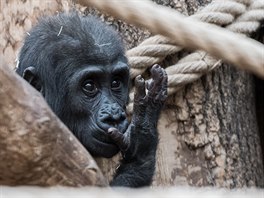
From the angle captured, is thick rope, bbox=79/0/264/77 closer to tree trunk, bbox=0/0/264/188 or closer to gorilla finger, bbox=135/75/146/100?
gorilla finger, bbox=135/75/146/100

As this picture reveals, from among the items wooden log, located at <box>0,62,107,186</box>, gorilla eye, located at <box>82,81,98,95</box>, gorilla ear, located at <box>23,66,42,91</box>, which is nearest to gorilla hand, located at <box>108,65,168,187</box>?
gorilla eye, located at <box>82,81,98,95</box>

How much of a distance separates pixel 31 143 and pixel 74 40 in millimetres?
1171

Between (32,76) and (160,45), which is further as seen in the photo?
(160,45)

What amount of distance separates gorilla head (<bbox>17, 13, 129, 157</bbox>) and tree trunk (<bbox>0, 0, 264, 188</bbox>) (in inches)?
8.3

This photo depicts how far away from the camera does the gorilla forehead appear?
2693 mm

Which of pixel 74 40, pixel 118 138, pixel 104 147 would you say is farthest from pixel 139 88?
pixel 74 40

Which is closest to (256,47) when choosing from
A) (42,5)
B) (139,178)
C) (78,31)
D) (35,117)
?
(35,117)

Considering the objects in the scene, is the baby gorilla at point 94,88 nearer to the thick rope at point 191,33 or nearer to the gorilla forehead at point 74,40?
the gorilla forehead at point 74,40

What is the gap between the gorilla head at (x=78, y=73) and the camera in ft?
8.70

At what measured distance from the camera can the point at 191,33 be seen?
1.43 metres

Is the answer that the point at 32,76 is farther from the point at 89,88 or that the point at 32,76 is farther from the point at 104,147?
the point at 104,147

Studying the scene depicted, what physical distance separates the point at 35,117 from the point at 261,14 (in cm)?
157

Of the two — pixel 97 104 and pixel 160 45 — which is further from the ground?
pixel 160 45

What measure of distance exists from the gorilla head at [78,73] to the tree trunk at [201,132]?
0.21m
